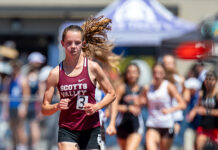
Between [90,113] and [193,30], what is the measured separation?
22.5 feet

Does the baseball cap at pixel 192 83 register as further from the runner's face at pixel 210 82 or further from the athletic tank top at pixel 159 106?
the runner's face at pixel 210 82

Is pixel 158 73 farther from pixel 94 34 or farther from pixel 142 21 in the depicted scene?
pixel 142 21

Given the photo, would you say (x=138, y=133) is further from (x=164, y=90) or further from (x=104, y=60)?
(x=104, y=60)

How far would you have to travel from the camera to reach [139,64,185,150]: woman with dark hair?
304 inches

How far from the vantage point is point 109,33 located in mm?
6980

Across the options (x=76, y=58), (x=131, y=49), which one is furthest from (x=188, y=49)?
(x=131, y=49)

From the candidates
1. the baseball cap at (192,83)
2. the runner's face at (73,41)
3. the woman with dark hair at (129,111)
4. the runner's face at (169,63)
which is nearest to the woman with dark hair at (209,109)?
the woman with dark hair at (129,111)

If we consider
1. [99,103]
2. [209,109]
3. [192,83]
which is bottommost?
[209,109]

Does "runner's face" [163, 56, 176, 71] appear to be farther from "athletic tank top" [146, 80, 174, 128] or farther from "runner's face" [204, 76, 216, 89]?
"runner's face" [204, 76, 216, 89]

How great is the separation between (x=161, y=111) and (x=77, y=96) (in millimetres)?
3034

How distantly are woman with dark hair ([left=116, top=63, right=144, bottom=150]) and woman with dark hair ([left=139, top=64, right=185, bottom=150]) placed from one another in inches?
8.2

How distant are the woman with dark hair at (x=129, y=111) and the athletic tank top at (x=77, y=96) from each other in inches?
108

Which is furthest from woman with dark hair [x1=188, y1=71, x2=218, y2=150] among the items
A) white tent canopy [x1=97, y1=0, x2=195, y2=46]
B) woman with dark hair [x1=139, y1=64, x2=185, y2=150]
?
white tent canopy [x1=97, y1=0, x2=195, y2=46]

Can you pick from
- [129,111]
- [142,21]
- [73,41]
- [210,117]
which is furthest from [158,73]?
[142,21]
